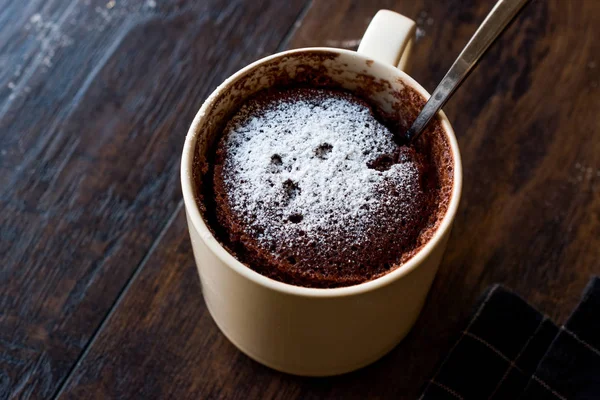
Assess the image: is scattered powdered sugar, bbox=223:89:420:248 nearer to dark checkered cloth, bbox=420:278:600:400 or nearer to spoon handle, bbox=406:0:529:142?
spoon handle, bbox=406:0:529:142

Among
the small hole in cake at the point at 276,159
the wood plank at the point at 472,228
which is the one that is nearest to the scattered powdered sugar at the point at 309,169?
the small hole in cake at the point at 276,159

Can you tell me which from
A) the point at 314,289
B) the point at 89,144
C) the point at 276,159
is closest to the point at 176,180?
the point at 89,144

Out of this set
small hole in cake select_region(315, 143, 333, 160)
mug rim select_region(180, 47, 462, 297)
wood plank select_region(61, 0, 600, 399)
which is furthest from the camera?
wood plank select_region(61, 0, 600, 399)

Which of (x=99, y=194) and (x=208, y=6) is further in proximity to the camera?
(x=208, y=6)

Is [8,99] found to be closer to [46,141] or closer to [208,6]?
[46,141]

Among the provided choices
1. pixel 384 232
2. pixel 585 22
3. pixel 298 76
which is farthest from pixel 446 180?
pixel 585 22

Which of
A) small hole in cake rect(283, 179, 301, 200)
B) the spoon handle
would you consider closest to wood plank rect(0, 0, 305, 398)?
small hole in cake rect(283, 179, 301, 200)

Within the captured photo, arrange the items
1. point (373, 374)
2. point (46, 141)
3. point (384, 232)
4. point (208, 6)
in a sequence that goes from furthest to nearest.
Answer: point (208, 6) → point (46, 141) → point (373, 374) → point (384, 232)
